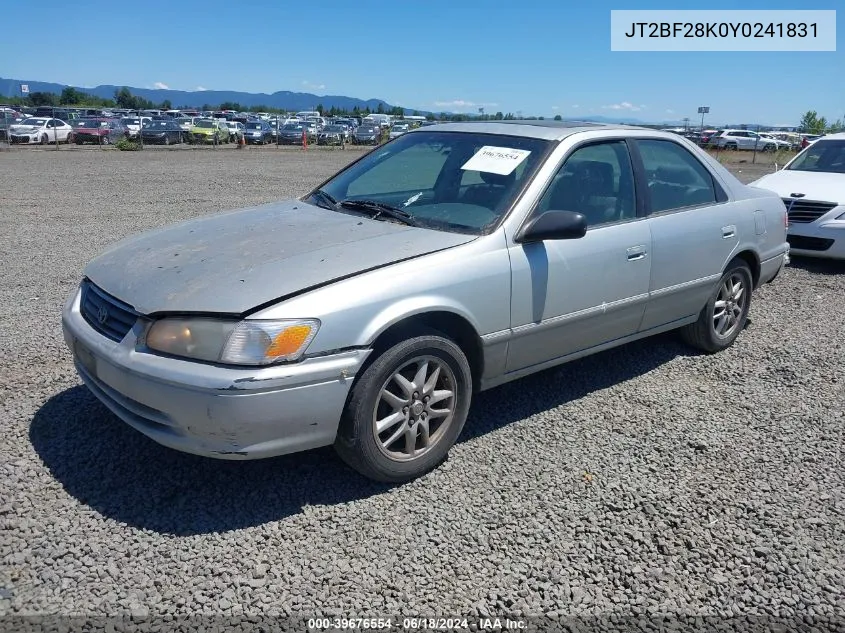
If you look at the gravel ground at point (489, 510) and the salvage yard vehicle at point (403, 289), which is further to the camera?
the salvage yard vehicle at point (403, 289)

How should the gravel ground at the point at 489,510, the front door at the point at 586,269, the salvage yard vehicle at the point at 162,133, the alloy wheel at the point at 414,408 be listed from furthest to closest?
the salvage yard vehicle at the point at 162,133 < the front door at the point at 586,269 < the alloy wheel at the point at 414,408 < the gravel ground at the point at 489,510

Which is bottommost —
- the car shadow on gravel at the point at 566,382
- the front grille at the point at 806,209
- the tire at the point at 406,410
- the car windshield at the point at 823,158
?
the car shadow on gravel at the point at 566,382

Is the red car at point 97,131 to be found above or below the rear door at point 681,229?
above

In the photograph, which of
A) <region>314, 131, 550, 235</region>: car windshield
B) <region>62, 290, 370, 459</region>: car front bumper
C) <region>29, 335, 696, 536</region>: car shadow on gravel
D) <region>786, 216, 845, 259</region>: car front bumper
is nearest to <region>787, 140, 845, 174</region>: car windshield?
<region>786, 216, 845, 259</region>: car front bumper

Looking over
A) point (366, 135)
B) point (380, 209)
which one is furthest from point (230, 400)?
point (366, 135)

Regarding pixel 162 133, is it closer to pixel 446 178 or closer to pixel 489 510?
pixel 446 178

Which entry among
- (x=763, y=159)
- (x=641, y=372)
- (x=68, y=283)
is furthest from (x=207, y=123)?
(x=641, y=372)

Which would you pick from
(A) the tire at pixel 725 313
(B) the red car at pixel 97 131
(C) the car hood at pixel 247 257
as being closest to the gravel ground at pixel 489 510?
(A) the tire at pixel 725 313

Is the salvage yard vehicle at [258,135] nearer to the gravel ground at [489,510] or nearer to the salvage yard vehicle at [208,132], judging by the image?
the salvage yard vehicle at [208,132]

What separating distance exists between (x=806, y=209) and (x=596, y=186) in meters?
5.43

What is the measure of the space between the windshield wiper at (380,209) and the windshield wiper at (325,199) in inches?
2.2

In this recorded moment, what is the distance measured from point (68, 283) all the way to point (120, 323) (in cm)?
398

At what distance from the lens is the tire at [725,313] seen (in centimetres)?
504

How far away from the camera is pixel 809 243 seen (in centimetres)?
830
